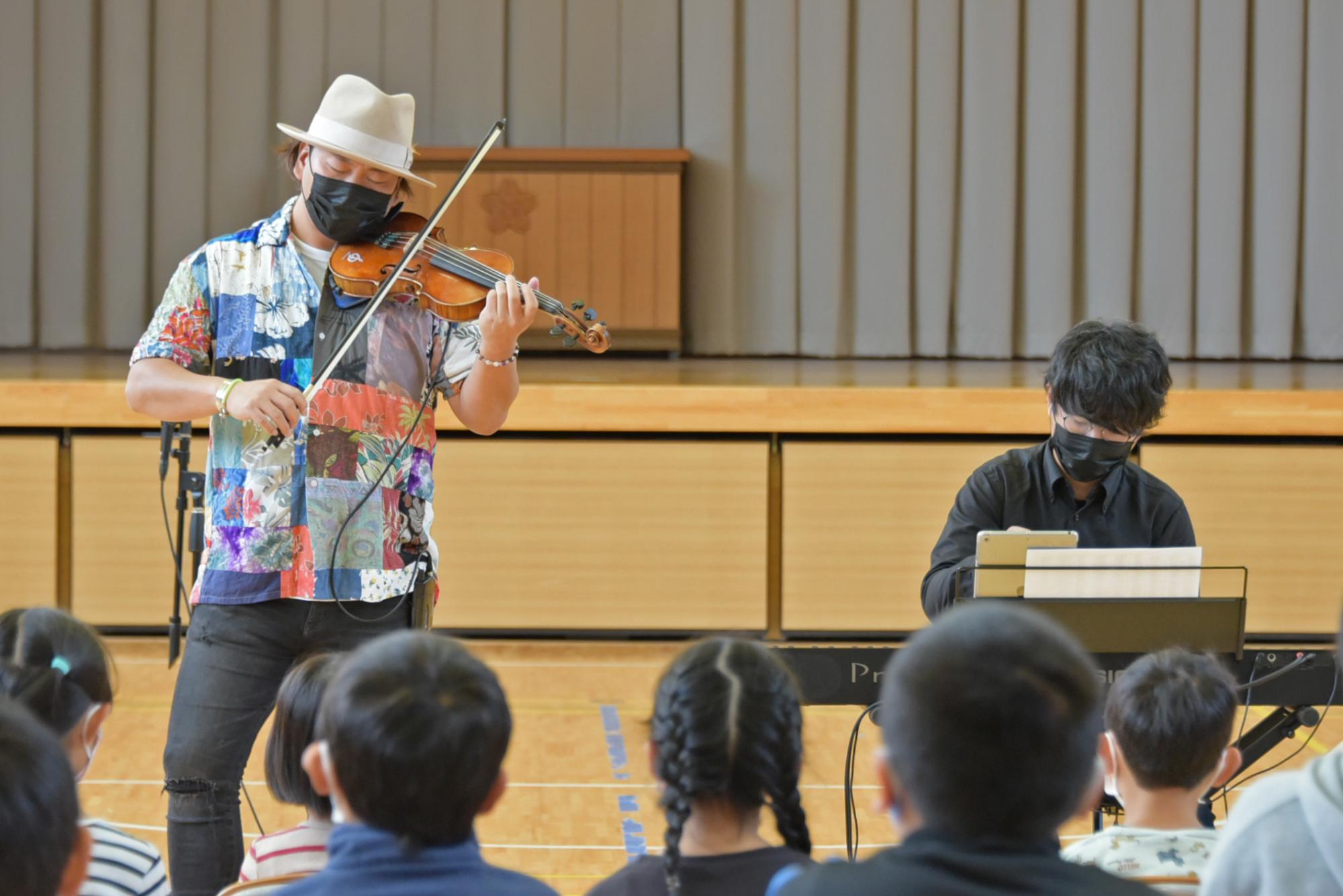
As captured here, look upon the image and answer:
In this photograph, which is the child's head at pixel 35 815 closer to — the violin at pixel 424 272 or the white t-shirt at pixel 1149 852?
the white t-shirt at pixel 1149 852

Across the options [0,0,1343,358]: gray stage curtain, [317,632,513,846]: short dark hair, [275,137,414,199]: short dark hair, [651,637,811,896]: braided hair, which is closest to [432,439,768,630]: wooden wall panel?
[275,137,414,199]: short dark hair

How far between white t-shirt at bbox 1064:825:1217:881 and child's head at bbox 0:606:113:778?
1158 mm

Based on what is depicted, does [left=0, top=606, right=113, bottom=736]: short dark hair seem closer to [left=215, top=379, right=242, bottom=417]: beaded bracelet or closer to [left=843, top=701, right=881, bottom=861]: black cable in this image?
[left=215, top=379, right=242, bottom=417]: beaded bracelet

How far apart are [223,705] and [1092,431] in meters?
1.54

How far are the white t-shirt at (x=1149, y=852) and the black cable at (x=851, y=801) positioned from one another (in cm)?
37

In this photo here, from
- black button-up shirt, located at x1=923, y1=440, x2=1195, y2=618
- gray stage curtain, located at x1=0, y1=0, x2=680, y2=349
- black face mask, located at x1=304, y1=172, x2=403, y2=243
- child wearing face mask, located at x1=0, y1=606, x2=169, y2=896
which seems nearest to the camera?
child wearing face mask, located at x1=0, y1=606, x2=169, y2=896

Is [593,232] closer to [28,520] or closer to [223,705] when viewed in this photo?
[28,520]

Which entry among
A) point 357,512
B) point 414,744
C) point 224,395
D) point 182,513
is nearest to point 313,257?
point 224,395

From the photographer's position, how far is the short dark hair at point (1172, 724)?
1.90 metres

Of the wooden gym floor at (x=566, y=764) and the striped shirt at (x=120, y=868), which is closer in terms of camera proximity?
the striped shirt at (x=120, y=868)

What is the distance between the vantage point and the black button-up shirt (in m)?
2.81

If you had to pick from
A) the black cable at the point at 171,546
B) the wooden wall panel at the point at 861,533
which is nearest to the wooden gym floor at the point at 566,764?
the black cable at the point at 171,546

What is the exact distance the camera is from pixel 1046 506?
2.83 m

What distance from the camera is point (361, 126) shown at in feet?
8.20
